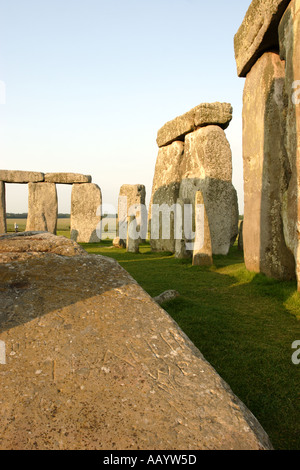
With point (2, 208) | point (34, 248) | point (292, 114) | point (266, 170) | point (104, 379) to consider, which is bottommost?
point (104, 379)

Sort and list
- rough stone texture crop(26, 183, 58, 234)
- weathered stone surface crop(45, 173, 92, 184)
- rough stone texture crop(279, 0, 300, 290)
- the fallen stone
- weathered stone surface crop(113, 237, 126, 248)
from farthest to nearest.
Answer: weathered stone surface crop(45, 173, 92, 184), rough stone texture crop(26, 183, 58, 234), weathered stone surface crop(113, 237, 126, 248), the fallen stone, rough stone texture crop(279, 0, 300, 290)

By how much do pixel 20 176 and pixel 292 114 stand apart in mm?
13506

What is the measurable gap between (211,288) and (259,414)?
3.28m

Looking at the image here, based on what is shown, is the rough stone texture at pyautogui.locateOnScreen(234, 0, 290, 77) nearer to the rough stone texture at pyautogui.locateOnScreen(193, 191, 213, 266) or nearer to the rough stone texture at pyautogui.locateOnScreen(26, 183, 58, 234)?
the rough stone texture at pyautogui.locateOnScreen(193, 191, 213, 266)

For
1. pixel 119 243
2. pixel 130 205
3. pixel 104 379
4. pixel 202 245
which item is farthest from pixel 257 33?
pixel 119 243

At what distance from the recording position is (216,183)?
29.8ft

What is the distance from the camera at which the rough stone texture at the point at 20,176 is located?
49.3 feet

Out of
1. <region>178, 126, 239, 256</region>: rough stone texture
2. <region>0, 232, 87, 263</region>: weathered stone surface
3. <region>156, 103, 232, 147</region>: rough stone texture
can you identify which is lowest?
<region>0, 232, 87, 263</region>: weathered stone surface

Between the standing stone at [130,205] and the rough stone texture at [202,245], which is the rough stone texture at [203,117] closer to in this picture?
→ the standing stone at [130,205]

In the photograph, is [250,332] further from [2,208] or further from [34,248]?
[2,208]

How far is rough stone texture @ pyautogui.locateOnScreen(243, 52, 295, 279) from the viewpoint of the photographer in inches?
202

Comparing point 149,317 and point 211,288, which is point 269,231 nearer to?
point 211,288

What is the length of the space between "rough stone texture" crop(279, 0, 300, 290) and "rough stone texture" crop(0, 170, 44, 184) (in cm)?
1279

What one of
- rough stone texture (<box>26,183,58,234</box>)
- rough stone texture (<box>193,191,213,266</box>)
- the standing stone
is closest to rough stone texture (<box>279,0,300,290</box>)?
rough stone texture (<box>193,191,213,266</box>)
